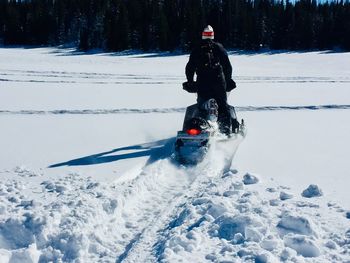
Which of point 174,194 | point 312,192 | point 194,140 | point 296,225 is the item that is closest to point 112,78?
point 194,140

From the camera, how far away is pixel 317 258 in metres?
3.57

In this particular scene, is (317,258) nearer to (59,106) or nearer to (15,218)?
(15,218)

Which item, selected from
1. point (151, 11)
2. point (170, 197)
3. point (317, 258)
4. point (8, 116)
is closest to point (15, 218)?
point (170, 197)

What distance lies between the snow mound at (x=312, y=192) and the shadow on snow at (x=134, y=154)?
2438mm

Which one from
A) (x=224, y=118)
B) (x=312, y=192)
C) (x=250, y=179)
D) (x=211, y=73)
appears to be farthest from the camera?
(x=224, y=118)

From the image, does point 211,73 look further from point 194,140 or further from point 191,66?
point 194,140

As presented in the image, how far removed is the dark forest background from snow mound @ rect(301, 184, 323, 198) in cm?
4644

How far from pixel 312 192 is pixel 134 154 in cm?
302

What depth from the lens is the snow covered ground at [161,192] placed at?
3801mm

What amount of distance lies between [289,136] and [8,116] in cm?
636

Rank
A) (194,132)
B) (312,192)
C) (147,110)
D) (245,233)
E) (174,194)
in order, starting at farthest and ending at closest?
(147,110) < (194,132) < (174,194) < (312,192) < (245,233)

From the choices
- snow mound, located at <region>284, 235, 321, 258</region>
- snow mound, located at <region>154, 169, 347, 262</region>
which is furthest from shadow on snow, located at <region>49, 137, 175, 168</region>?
snow mound, located at <region>284, 235, 321, 258</region>

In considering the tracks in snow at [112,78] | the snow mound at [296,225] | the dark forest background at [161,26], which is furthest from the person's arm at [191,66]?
the dark forest background at [161,26]

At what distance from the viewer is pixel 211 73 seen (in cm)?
764
